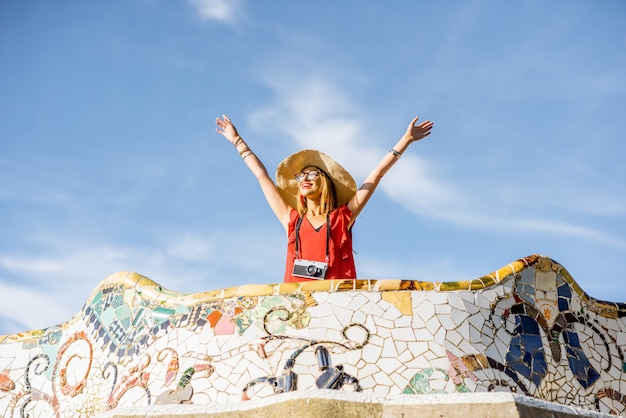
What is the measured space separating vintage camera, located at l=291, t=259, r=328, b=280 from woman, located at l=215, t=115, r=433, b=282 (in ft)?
0.12

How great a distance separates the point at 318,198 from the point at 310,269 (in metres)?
1.03

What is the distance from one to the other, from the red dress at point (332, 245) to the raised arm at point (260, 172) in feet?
0.83

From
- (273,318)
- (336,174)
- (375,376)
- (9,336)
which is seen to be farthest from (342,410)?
(9,336)

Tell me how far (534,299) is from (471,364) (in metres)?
1.01

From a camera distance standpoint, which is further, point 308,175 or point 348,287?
point 308,175

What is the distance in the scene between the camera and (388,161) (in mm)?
9000

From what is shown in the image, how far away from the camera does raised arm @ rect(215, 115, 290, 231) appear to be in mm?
9242

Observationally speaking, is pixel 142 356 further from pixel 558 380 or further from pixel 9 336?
pixel 558 380

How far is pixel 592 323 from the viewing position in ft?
25.2

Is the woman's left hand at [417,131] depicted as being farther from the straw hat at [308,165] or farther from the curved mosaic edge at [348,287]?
the curved mosaic edge at [348,287]

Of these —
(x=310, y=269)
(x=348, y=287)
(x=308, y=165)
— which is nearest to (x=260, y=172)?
(x=308, y=165)

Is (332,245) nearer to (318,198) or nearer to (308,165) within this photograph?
(318,198)

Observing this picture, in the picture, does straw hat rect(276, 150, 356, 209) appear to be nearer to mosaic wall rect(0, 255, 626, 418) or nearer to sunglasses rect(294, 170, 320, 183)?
sunglasses rect(294, 170, 320, 183)

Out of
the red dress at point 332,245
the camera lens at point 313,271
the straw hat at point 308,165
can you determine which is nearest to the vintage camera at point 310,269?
the camera lens at point 313,271
